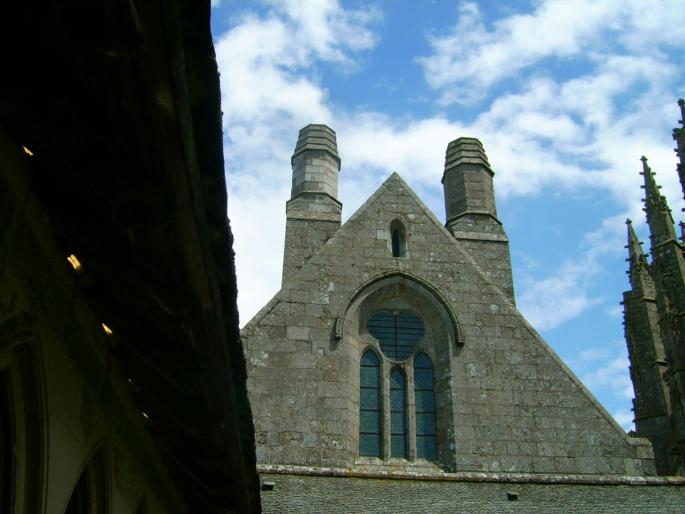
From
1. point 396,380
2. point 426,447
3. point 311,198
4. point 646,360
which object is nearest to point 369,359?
point 396,380

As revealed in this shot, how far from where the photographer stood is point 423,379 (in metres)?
10.1

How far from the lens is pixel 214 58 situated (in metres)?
2.38

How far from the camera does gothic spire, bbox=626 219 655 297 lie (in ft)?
73.9

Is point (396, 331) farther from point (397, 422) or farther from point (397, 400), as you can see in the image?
point (397, 422)

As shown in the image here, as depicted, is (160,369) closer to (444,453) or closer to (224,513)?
(224,513)

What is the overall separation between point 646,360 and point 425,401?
43.0 ft

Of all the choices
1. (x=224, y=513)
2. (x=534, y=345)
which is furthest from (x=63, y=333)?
(x=534, y=345)

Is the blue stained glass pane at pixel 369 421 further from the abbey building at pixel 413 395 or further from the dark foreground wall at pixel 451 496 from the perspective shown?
→ the dark foreground wall at pixel 451 496

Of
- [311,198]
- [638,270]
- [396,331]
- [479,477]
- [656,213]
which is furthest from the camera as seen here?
[638,270]

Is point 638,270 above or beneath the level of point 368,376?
above

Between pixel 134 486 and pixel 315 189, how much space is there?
881 centimetres

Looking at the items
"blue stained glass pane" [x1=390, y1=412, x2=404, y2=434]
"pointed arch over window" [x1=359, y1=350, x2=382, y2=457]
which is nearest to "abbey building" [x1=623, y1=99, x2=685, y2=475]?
"blue stained glass pane" [x1=390, y1=412, x2=404, y2=434]

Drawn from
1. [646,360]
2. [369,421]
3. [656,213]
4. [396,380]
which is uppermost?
[656,213]

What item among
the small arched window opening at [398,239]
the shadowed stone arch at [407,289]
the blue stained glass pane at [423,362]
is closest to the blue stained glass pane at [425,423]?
the blue stained glass pane at [423,362]
